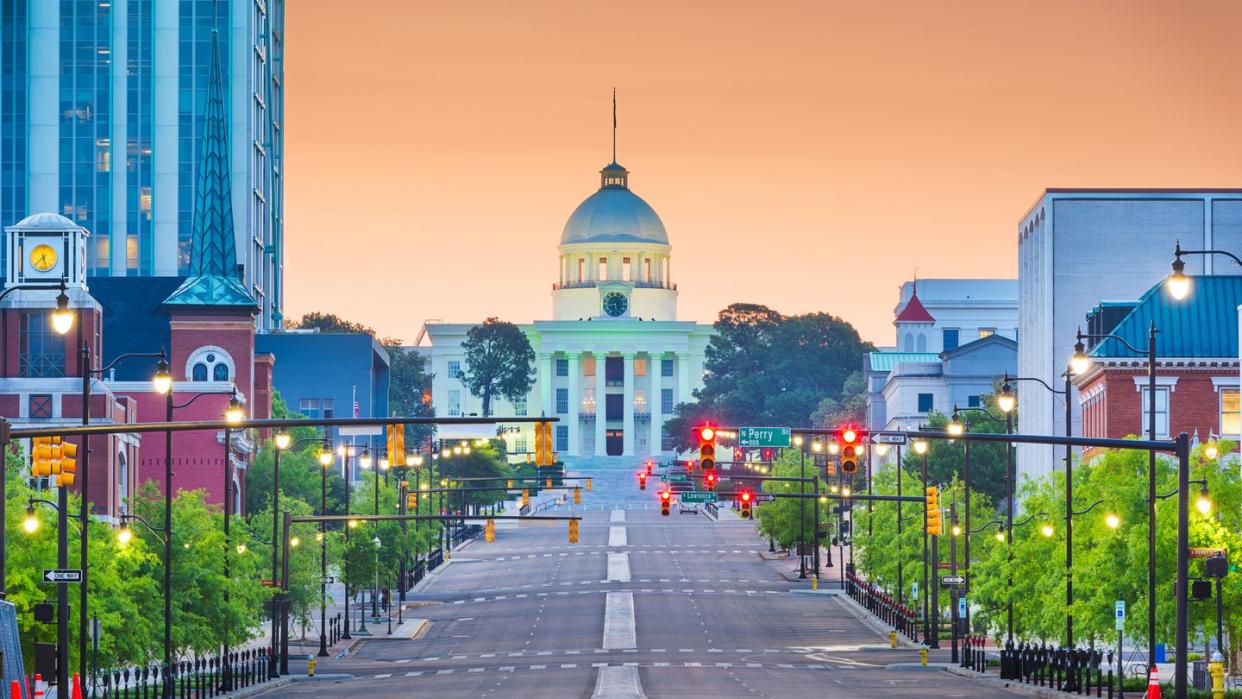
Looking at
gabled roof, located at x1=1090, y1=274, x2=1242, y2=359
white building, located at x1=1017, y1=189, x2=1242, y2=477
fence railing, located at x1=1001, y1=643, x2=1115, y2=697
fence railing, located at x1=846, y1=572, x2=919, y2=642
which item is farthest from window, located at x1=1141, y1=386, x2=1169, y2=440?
fence railing, located at x1=1001, y1=643, x2=1115, y2=697

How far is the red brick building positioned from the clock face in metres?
48.8

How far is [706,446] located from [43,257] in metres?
75.0

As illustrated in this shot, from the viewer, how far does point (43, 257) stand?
127000 millimetres

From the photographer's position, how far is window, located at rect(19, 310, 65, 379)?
125562 mm

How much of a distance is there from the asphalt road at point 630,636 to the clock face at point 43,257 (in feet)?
77.3

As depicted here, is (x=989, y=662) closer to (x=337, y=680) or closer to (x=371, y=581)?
(x=337, y=680)

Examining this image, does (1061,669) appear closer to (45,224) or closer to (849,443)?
(849,443)

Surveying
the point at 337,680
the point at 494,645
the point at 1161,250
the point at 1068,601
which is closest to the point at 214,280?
the point at 1161,250

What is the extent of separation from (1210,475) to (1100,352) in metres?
40.7

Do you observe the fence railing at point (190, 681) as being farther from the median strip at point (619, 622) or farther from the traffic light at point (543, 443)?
the traffic light at point (543, 443)

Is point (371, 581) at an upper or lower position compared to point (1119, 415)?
lower

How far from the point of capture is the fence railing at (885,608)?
100 metres

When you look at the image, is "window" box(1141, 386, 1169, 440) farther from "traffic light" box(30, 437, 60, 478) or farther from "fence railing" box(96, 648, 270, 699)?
"traffic light" box(30, 437, 60, 478)

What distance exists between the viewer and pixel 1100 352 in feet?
372
